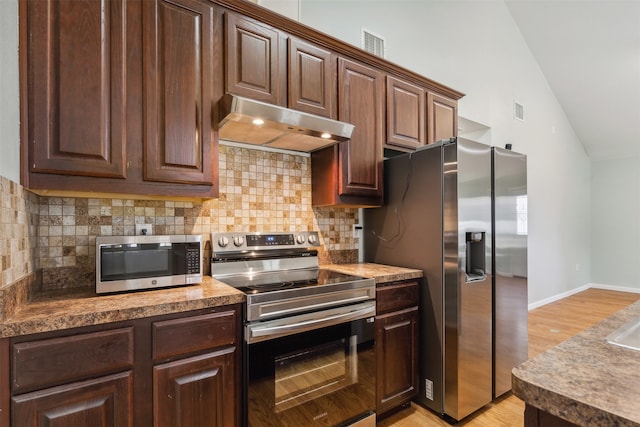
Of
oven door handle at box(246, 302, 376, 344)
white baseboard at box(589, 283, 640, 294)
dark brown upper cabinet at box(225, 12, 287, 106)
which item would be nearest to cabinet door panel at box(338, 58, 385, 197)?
dark brown upper cabinet at box(225, 12, 287, 106)

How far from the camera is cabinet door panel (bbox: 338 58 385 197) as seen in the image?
229 cm

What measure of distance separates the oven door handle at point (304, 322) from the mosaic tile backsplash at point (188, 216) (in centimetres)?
78

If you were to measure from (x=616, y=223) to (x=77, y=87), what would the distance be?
313 inches

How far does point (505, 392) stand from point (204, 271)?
233 centimetres

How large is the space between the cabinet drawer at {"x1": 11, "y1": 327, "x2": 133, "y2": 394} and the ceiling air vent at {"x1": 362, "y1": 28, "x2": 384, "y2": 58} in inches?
109

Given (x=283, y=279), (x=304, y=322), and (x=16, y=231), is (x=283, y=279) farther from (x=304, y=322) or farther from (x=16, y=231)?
(x=16, y=231)

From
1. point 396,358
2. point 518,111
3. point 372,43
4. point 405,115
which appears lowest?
point 396,358

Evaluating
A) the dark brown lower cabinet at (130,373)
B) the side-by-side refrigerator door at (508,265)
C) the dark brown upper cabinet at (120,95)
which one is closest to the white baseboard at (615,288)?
the side-by-side refrigerator door at (508,265)

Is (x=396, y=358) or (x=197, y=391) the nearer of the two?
(x=197, y=391)

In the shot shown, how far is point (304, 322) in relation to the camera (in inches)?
64.5

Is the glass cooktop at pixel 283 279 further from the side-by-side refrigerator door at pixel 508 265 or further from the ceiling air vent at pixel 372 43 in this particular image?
the ceiling air vent at pixel 372 43

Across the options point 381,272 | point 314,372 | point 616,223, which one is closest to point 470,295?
point 381,272

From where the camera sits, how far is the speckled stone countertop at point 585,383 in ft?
1.83

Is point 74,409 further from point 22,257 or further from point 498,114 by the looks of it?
point 498,114
